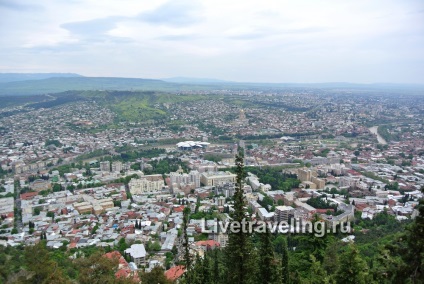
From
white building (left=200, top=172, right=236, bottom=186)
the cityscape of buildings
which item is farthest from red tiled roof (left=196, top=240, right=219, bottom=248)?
white building (left=200, top=172, right=236, bottom=186)

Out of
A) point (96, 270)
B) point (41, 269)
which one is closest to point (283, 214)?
point (96, 270)

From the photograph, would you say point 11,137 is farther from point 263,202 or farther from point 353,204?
point 353,204

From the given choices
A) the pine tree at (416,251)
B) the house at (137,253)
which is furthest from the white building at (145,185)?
the pine tree at (416,251)

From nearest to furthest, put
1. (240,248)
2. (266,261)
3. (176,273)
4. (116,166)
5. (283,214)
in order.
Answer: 1. (240,248)
2. (266,261)
3. (176,273)
4. (283,214)
5. (116,166)

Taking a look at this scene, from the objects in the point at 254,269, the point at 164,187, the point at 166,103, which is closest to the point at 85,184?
the point at 164,187

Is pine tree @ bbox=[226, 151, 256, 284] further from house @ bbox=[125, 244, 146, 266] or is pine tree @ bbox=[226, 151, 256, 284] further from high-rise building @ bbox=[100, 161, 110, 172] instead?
high-rise building @ bbox=[100, 161, 110, 172]

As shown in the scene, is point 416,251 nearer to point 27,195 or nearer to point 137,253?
point 137,253
